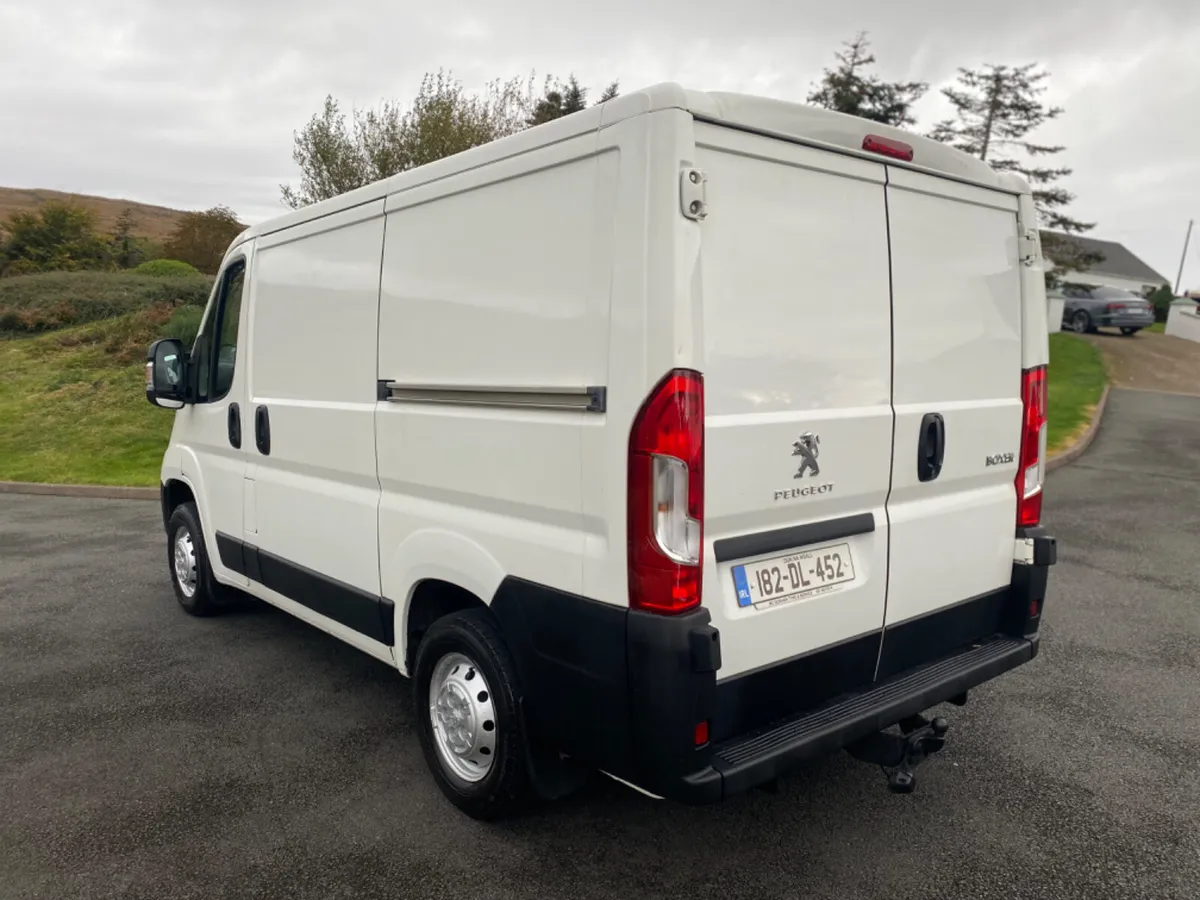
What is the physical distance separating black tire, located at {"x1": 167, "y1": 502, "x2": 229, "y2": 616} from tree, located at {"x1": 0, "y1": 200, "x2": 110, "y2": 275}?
3035 centimetres

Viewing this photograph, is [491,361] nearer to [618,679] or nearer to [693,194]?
[693,194]

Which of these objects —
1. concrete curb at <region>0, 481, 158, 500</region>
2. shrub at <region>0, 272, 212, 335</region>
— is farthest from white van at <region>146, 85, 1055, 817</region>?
shrub at <region>0, 272, 212, 335</region>

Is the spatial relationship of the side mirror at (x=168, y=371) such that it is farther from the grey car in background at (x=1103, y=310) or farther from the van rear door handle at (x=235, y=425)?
the grey car in background at (x=1103, y=310)

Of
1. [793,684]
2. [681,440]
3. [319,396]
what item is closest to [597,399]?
[681,440]

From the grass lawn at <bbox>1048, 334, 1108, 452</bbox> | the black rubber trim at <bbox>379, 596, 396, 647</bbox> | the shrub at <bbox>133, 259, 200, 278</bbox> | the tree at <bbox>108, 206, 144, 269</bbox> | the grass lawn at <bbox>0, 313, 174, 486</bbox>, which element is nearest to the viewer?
the black rubber trim at <bbox>379, 596, 396, 647</bbox>

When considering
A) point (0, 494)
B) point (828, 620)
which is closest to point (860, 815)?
point (828, 620)

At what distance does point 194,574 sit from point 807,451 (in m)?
4.30

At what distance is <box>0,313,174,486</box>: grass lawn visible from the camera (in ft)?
41.1

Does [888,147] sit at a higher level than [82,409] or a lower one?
higher

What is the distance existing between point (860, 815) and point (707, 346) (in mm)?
1936

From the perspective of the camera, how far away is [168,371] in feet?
17.2

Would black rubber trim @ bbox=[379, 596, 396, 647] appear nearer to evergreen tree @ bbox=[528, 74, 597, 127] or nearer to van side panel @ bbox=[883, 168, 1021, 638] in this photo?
van side panel @ bbox=[883, 168, 1021, 638]

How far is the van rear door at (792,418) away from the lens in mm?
2637

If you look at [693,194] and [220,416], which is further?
[220,416]
